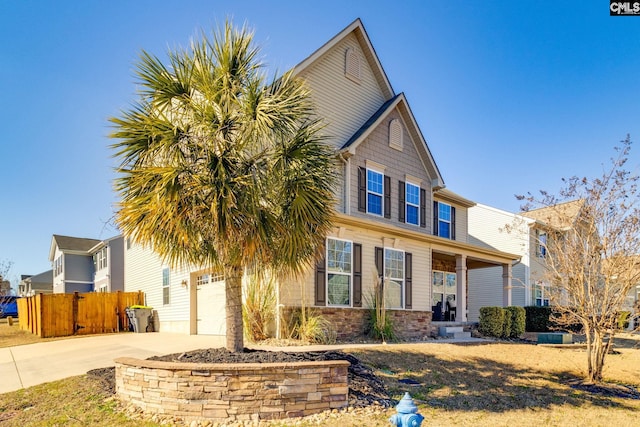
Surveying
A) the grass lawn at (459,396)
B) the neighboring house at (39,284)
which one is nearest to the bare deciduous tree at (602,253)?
the grass lawn at (459,396)

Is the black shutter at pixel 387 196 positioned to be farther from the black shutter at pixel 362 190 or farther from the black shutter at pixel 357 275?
the black shutter at pixel 357 275

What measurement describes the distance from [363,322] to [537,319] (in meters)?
10.4

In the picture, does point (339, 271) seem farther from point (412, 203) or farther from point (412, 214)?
point (412, 203)

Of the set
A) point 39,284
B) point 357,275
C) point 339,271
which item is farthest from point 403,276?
point 39,284

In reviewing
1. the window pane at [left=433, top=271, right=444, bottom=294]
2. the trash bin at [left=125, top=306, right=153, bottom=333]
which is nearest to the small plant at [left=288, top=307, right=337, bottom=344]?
the trash bin at [left=125, top=306, right=153, bottom=333]

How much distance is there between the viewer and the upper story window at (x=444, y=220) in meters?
19.1

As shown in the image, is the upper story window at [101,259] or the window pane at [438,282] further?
the upper story window at [101,259]

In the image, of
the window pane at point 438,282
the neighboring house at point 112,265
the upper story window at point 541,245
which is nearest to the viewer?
the upper story window at point 541,245

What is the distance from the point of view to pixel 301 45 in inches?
573

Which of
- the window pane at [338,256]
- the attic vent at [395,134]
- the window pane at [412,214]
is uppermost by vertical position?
the attic vent at [395,134]

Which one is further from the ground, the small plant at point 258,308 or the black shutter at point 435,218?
the black shutter at point 435,218

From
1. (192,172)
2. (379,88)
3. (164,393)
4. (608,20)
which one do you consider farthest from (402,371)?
(379,88)

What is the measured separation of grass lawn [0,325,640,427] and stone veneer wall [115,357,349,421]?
1.07 feet

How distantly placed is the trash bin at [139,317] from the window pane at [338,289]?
335 inches
